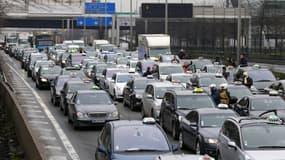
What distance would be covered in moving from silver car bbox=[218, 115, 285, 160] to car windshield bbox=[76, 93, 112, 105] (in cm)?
1018

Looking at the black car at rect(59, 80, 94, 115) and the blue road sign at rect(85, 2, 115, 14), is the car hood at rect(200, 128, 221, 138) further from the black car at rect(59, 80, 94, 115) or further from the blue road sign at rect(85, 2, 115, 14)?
the blue road sign at rect(85, 2, 115, 14)

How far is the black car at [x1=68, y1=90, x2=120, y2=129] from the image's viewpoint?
24062mm

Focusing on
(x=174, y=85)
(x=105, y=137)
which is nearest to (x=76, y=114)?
(x=174, y=85)

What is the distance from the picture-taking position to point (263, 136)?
1422cm

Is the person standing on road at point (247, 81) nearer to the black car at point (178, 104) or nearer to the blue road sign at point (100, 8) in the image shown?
the black car at point (178, 104)

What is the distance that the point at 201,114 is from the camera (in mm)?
18828

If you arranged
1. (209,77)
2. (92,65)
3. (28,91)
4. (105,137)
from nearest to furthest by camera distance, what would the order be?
1. (105,137)
2. (209,77)
3. (28,91)
4. (92,65)

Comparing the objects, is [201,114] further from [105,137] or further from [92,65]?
[92,65]

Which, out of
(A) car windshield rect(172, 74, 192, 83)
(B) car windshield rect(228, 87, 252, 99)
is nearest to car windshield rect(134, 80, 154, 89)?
(A) car windshield rect(172, 74, 192, 83)

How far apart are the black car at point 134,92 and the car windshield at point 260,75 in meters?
5.23

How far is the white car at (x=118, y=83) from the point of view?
35.7m

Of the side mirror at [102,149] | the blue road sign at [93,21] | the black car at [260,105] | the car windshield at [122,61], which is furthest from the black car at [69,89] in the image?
the blue road sign at [93,21]

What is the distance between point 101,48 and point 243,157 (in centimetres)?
6560

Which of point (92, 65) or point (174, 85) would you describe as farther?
point (92, 65)
